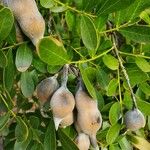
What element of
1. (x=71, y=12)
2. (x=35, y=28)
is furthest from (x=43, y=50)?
(x=71, y=12)

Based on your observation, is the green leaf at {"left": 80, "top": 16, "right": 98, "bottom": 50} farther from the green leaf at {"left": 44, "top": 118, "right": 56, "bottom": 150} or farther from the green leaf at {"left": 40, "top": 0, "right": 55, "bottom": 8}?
the green leaf at {"left": 44, "top": 118, "right": 56, "bottom": 150}

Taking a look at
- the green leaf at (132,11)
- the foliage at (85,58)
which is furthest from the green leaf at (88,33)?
the green leaf at (132,11)

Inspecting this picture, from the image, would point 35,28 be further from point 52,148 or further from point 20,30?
point 52,148

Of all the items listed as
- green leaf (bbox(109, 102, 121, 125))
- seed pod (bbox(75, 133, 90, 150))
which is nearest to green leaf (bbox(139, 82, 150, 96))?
green leaf (bbox(109, 102, 121, 125))

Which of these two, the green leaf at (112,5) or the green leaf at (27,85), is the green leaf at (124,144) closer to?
the green leaf at (27,85)

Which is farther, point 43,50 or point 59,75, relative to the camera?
point 59,75

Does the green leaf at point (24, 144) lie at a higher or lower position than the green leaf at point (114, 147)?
higher

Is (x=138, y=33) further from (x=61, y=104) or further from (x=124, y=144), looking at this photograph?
(x=124, y=144)
